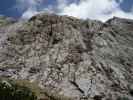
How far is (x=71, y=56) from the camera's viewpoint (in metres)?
48.9

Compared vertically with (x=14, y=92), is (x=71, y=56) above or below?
above

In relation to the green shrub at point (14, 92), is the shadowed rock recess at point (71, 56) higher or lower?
higher

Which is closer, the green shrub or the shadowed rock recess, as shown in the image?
the green shrub

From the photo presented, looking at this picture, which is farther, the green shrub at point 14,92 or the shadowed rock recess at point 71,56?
the shadowed rock recess at point 71,56

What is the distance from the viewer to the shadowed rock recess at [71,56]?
43.7 meters

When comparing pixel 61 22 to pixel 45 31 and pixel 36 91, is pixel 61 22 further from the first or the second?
pixel 36 91

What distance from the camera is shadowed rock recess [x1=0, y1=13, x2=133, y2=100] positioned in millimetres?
43688

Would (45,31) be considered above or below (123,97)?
above

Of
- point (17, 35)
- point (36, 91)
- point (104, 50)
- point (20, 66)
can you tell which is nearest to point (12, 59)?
point (20, 66)

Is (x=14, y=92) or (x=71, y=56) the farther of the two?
A: (x=71, y=56)

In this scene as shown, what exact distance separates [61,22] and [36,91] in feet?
62.8

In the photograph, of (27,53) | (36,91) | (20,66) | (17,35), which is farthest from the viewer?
(17,35)

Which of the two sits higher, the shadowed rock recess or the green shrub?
the shadowed rock recess

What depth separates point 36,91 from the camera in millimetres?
39812
